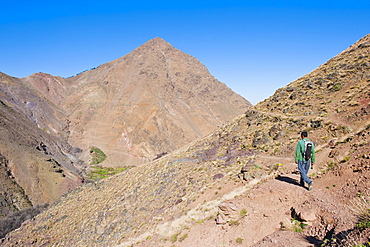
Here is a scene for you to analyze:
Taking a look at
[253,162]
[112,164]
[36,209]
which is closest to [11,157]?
[36,209]

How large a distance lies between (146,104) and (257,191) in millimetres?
80193

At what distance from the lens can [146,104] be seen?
289ft

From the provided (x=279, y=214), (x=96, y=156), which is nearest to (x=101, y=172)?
(x=96, y=156)

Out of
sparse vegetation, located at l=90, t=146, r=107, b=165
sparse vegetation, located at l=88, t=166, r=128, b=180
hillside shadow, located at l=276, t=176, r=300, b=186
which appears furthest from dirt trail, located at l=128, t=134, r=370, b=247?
sparse vegetation, located at l=90, t=146, r=107, b=165

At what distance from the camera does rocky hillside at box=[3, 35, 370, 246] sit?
7.54 m

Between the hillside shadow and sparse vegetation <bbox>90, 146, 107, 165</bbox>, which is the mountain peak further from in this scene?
the hillside shadow

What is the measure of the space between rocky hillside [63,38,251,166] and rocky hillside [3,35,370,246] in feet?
150

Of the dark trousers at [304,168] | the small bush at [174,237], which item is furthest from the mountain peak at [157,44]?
the dark trousers at [304,168]

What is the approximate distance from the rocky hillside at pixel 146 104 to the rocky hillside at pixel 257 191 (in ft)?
150

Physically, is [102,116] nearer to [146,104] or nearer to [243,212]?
[146,104]

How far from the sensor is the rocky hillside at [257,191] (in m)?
7.54

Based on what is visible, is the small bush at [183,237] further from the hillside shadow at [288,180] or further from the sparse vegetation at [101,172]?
the sparse vegetation at [101,172]

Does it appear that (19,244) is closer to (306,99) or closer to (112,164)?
(306,99)

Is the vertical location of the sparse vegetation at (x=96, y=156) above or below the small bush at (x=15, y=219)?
above
